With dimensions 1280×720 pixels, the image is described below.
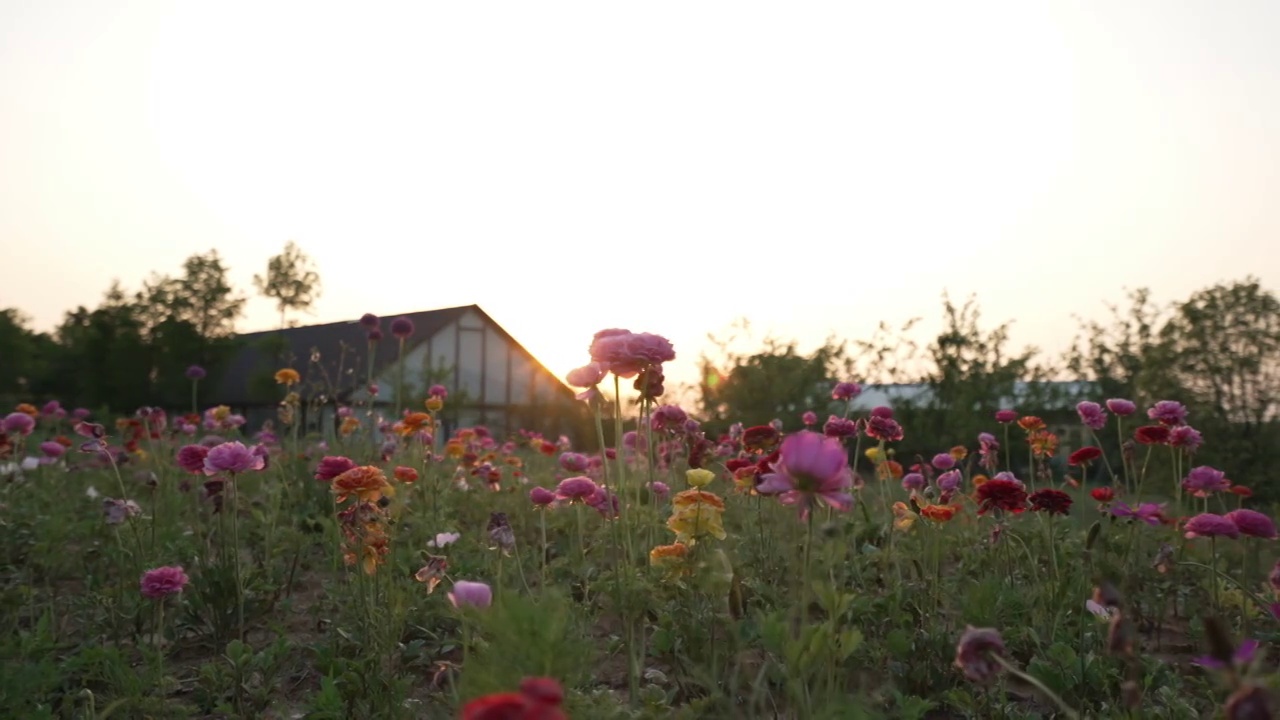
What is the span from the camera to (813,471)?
165 centimetres

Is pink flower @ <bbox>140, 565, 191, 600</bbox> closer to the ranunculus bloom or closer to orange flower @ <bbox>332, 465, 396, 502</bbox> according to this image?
orange flower @ <bbox>332, 465, 396, 502</bbox>

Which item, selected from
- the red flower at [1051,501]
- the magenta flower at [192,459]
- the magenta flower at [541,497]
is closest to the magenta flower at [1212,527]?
the red flower at [1051,501]

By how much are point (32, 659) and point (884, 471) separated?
3.66m

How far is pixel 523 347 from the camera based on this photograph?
30984 millimetres

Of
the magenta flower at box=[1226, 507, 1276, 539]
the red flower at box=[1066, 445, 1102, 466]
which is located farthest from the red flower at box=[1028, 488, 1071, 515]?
the red flower at box=[1066, 445, 1102, 466]

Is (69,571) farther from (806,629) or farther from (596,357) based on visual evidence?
(806,629)

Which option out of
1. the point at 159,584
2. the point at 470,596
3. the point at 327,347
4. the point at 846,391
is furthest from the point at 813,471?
the point at 327,347

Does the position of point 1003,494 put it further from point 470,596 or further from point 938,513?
point 470,596

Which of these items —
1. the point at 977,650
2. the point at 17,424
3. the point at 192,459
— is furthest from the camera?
the point at 17,424

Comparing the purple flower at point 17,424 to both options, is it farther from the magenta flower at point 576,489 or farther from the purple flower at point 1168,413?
the purple flower at point 1168,413

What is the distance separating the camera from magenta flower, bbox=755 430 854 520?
165cm

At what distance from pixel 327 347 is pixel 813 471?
32.5 m

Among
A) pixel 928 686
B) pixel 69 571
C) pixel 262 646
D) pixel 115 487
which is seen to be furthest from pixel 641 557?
pixel 115 487

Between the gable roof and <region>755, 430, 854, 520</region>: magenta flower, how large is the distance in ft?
81.2
